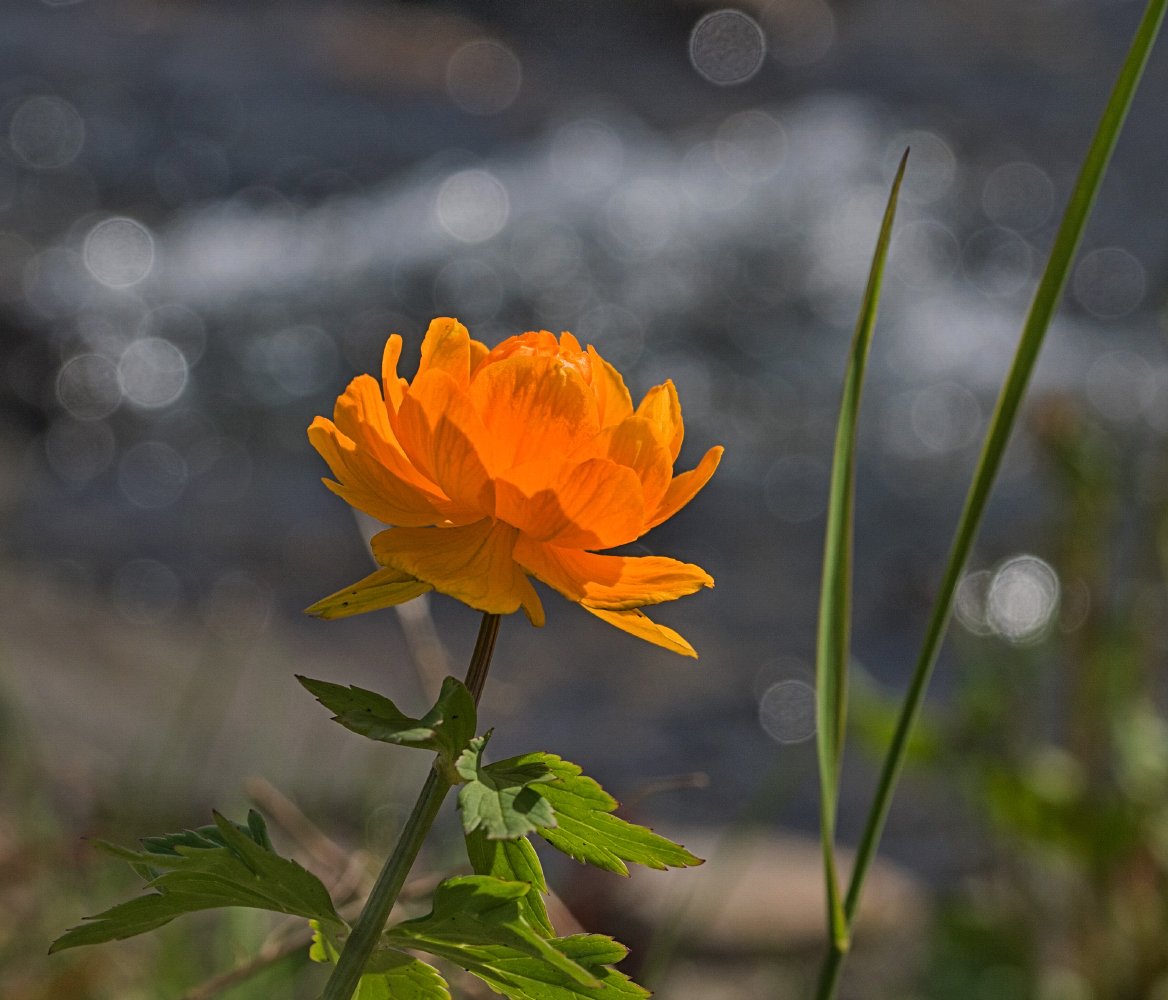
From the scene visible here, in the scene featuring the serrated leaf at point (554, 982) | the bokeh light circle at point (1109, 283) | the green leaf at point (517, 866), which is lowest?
the serrated leaf at point (554, 982)

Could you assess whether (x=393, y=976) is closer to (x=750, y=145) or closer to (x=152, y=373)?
(x=152, y=373)

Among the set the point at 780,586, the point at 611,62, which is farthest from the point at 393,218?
the point at 780,586

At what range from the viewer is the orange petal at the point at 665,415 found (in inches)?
23.4

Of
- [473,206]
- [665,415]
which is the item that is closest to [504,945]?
[665,415]

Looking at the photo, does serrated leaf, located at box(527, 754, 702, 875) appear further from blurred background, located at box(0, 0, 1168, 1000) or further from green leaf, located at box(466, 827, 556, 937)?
blurred background, located at box(0, 0, 1168, 1000)

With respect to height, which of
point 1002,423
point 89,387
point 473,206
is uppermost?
point 473,206

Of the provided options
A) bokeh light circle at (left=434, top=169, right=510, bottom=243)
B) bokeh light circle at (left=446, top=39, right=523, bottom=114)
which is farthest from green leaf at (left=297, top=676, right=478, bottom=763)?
bokeh light circle at (left=446, top=39, right=523, bottom=114)

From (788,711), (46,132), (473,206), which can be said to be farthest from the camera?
(46,132)

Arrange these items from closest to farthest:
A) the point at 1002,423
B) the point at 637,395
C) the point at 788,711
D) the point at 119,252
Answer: the point at 1002,423
the point at 788,711
the point at 637,395
the point at 119,252

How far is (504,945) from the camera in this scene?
54 centimetres

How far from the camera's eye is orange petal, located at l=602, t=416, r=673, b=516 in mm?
576

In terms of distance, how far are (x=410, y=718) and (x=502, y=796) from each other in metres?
0.06

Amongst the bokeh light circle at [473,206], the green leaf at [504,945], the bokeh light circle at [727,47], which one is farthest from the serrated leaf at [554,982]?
the bokeh light circle at [727,47]

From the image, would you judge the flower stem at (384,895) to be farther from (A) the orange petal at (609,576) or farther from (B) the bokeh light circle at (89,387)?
(B) the bokeh light circle at (89,387)
